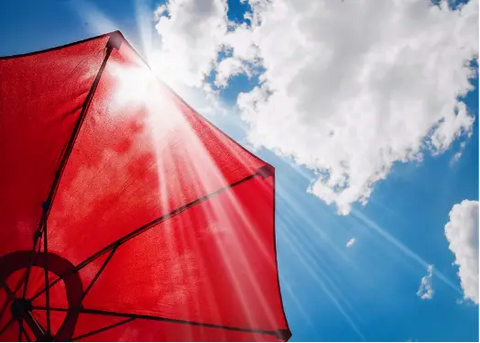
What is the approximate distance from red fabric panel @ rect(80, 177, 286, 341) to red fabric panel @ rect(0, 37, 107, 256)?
4.04ft

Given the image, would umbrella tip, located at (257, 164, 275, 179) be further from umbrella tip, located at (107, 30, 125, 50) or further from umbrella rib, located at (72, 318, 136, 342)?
umbrella rib, located at (72, 318, 136, 342)

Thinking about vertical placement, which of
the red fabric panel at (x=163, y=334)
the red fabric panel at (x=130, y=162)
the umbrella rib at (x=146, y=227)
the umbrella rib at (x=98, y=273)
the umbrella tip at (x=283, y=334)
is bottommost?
the umbrella tip at (x=283, y=334)

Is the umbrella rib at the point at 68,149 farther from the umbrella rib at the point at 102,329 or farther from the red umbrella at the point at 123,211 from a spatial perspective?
the umbrella rib at the point at 102,329

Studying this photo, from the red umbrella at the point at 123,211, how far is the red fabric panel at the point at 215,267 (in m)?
0.01

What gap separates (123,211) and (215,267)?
1.25 m

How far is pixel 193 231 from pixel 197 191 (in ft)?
1.57

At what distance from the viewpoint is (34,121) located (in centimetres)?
284

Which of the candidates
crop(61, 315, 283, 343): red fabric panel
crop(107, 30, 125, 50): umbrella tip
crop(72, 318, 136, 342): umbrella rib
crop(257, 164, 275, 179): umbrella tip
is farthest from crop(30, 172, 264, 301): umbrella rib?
crop(107, 30, 125, 50): umbrella tip

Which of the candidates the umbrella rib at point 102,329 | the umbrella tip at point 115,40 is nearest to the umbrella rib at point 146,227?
the umbrella rib at point 102,329

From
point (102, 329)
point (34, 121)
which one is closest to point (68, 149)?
point (34, 121)

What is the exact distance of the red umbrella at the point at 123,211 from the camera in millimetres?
2895

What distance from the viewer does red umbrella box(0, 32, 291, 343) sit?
9.50 ft

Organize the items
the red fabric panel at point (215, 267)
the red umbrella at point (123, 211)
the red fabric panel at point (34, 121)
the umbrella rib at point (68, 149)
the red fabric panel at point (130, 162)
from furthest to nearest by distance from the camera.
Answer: the red fabric panel at point (215, 267), the red fabric panel at point (130, 162), the umbrella rib at point (68, 149), the red umbrella at point (123, 211), the red fabric panel at point (34, 121)

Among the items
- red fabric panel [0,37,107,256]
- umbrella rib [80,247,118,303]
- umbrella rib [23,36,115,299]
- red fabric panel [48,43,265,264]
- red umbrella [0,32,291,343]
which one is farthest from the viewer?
umbrella rib [80,247,118,303]
